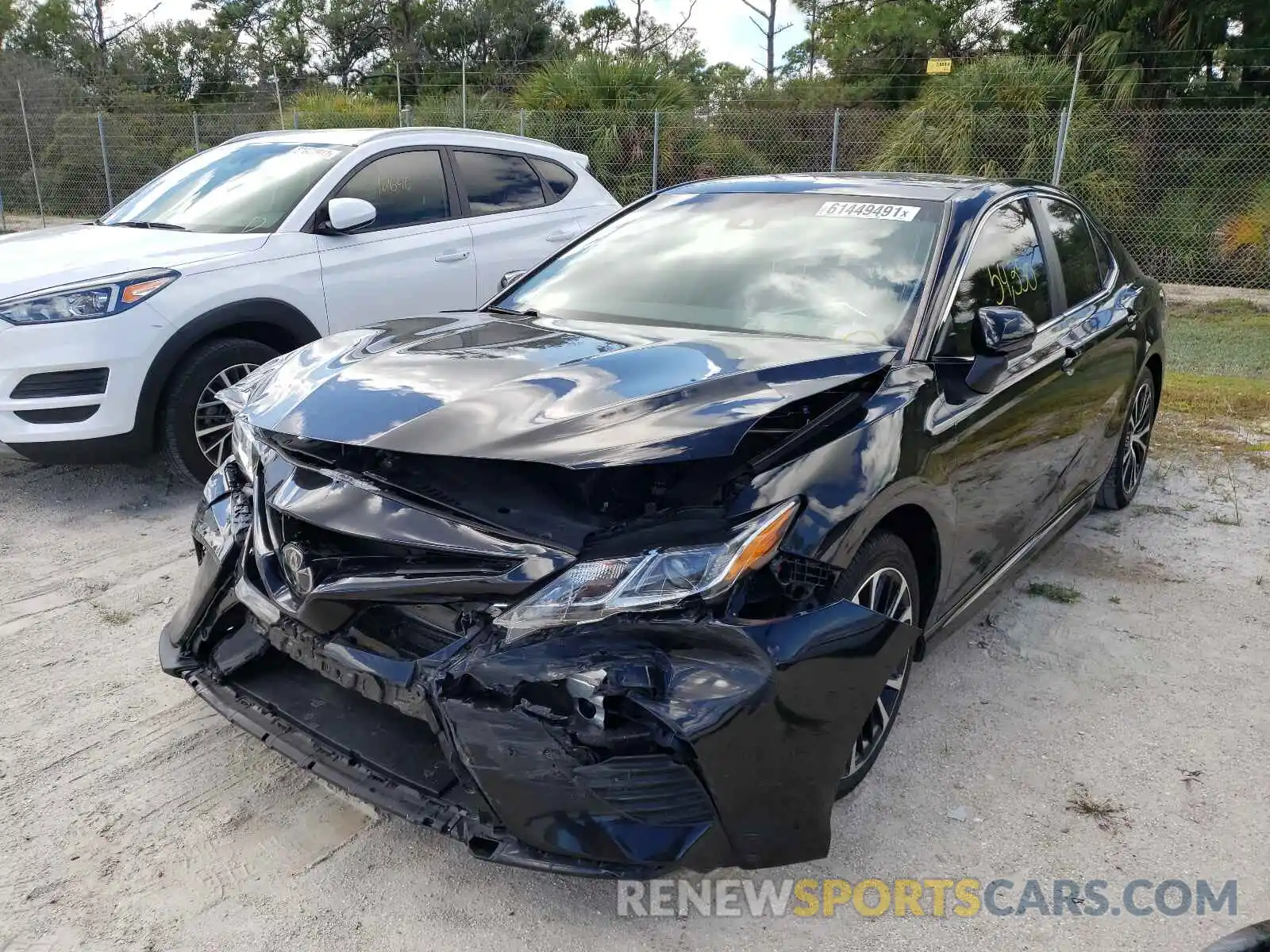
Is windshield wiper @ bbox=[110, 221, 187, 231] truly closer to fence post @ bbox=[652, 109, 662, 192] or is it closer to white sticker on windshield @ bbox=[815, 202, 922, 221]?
white sticker on windshield @ bbox=[815, 202, 922, 221]

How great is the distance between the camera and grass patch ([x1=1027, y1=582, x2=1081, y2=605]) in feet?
13.4

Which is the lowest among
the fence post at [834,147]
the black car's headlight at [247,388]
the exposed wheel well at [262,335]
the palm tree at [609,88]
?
the exposed wheel well at [262,335]

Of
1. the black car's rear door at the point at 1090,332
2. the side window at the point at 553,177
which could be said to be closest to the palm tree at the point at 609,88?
the side window at the point at 553,177

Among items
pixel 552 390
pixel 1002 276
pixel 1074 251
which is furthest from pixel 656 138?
pixel 552 390

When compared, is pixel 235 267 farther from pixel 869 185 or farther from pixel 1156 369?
pixel 1156 369

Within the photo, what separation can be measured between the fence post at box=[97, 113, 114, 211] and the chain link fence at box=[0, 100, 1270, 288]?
0.05 m

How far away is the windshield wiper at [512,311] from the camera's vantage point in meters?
3.52

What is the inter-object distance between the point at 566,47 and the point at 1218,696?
36538mm

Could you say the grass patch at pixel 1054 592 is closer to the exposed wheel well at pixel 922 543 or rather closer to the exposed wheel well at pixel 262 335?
the exposed wheel well at pixel 922 543

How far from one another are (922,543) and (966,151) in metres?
12.1

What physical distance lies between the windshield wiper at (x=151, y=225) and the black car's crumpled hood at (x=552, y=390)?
9.51 ft

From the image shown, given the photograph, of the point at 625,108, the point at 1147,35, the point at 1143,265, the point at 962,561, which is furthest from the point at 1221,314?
the point at 962,561

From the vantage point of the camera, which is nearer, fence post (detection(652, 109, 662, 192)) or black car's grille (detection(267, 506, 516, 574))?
black car's grille (detection(267, 506, 516, 574))

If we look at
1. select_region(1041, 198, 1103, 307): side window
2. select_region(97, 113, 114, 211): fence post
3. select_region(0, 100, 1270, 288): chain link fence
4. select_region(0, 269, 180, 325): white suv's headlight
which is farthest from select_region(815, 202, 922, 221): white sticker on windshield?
select_region(97, 113, 114, 211): fence post
